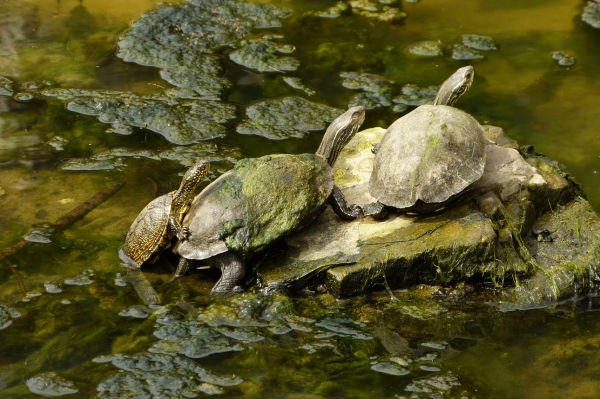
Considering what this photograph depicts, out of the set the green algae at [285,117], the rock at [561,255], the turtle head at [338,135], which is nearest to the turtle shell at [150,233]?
the turtle head at [338,135]

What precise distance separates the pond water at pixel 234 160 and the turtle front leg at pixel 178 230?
0.37 metres

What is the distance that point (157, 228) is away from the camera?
5.28 meters

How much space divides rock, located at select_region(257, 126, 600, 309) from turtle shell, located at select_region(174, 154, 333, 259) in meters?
0.27

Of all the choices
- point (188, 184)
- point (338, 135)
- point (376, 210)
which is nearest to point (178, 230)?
point (188, 184)

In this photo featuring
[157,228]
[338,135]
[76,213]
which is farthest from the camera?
[76,213]

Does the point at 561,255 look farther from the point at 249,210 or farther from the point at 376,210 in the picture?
the point at 249,210

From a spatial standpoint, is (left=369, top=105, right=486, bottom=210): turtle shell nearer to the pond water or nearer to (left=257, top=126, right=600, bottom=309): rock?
(left=257, top=126, right=600, bottom=309): rock

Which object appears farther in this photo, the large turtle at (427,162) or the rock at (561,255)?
the rock at (561,255)

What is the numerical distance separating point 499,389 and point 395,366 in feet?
2.03

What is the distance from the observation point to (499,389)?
451 centimetres

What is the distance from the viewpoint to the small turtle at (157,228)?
526cm

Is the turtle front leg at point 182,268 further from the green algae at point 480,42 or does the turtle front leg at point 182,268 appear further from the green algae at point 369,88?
the green algae at point 480,42

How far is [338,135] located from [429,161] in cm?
89

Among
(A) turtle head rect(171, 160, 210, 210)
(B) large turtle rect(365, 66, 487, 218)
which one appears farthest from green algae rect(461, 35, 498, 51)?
(A) turtle head rect(171, 160, 210, 210)
